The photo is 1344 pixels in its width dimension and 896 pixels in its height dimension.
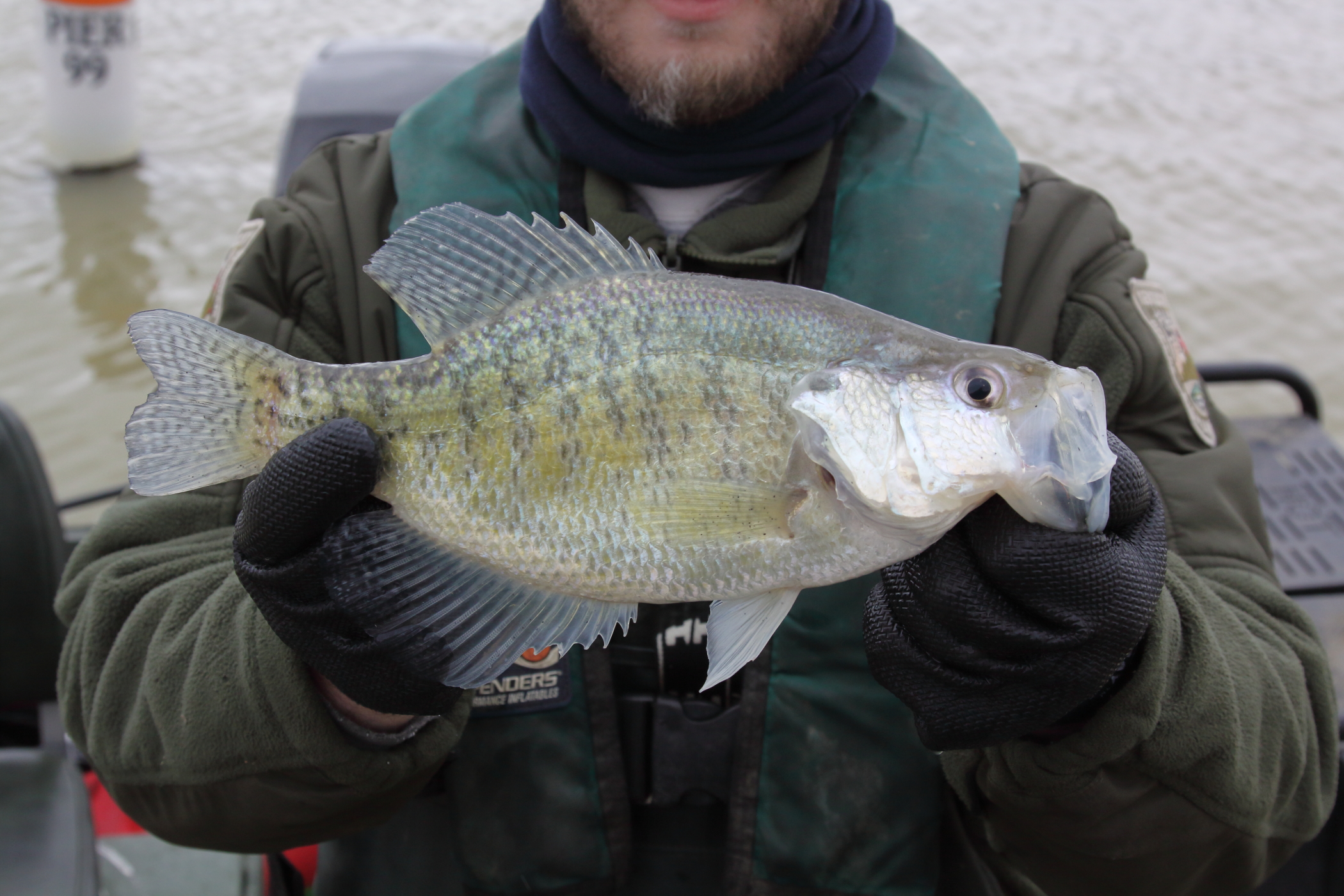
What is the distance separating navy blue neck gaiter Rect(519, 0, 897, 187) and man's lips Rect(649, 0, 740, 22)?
180 millimetres

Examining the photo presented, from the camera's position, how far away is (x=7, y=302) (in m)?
6.41

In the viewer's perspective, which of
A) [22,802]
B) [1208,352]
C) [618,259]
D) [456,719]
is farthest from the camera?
[1208,352]

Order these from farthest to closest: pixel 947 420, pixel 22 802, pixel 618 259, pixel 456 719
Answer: pixel 22 802, pixel 456 719, pixel 618 259, pixel 947 420

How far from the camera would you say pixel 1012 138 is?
754 cm

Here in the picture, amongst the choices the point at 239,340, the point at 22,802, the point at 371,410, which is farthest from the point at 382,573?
the point at 22,802

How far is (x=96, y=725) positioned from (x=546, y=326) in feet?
3.84

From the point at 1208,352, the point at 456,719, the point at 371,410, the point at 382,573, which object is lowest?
the point at 1208,352

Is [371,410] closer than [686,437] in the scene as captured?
No

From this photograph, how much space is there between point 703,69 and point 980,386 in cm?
107

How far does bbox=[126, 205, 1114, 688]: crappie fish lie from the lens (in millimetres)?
1312

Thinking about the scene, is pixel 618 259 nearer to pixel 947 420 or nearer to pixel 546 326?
pixel 546 326

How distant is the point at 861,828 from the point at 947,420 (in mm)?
1061

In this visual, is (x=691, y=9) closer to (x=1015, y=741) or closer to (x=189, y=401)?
(x=189, y=401)

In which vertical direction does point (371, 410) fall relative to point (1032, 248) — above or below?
below
